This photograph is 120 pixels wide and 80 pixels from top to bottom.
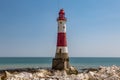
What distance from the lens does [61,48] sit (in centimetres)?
3019

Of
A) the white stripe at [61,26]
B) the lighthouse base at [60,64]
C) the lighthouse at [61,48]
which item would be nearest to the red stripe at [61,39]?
the lighthouse at [61,48]

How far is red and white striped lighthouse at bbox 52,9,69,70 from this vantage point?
98.3ft

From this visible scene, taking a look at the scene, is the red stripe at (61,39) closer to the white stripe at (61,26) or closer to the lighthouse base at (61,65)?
the white stripe at (61,26)

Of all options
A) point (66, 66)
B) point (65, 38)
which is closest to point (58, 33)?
point (65, 38)

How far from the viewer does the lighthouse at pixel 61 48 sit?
29.9 m

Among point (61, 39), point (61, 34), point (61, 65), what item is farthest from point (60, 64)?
point (61, 34)

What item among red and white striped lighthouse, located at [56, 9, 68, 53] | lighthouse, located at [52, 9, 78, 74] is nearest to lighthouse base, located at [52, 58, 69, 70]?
lighthouse, located at [52, 9, 78, 74]

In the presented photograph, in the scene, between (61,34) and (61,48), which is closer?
(61,34)

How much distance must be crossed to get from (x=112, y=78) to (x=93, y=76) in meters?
1.68

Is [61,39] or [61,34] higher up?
[61,34]

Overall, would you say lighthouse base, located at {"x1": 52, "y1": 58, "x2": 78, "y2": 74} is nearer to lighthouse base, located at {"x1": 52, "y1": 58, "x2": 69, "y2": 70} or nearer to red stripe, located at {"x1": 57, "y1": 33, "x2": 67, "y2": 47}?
lighthouse base, located at {"x1": 52, "y1": 58, "x2": 69, "y2": 70}

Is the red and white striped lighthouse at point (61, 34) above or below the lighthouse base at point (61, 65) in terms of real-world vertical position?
above

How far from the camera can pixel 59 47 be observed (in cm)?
3020

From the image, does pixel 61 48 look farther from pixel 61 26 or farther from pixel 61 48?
pixel 61 26
